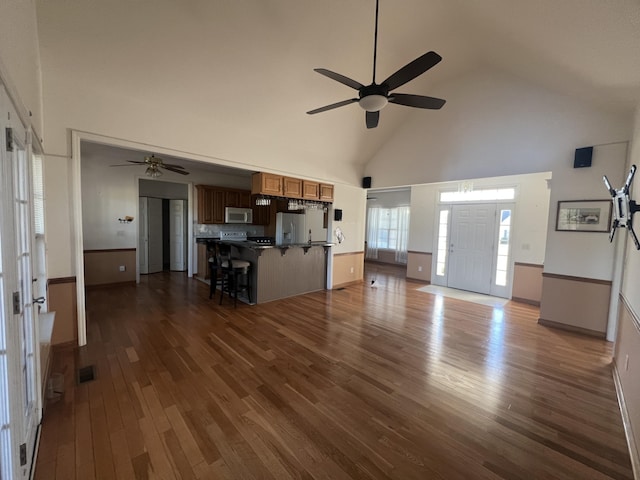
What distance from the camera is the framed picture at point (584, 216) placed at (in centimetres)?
355

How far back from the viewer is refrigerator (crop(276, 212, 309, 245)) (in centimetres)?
639

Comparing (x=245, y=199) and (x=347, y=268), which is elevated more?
(x=245, y=199)

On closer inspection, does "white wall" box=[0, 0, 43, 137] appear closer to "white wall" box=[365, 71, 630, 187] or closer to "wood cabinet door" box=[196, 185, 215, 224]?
"wood cabinet door" box=[196, 185, 215, 224]

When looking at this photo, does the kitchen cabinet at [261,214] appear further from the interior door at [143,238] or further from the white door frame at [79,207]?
the white door frame at [79,207]

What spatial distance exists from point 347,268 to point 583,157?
4.44 m

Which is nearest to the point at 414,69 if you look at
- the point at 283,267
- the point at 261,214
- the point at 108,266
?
the point at 283,267

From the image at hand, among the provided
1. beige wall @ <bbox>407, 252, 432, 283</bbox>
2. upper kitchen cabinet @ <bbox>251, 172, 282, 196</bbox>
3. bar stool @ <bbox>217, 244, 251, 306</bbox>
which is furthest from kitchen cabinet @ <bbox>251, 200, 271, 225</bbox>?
beige wall @ <bbox>407, 252, 432, 283</bbox>

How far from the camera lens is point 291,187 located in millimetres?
4988

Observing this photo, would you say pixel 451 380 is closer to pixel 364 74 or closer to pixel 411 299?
pixel 411 299

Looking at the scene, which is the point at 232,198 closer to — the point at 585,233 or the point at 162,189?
the point at 162,189

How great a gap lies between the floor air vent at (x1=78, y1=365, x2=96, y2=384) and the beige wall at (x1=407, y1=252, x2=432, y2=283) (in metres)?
6.49

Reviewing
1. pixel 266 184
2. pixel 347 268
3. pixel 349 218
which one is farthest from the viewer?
pixel 347 268

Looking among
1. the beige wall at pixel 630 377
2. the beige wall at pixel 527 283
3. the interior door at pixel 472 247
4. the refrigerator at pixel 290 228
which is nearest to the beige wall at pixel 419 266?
the interior door at pixel 472 247

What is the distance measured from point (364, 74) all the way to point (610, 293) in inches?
180
